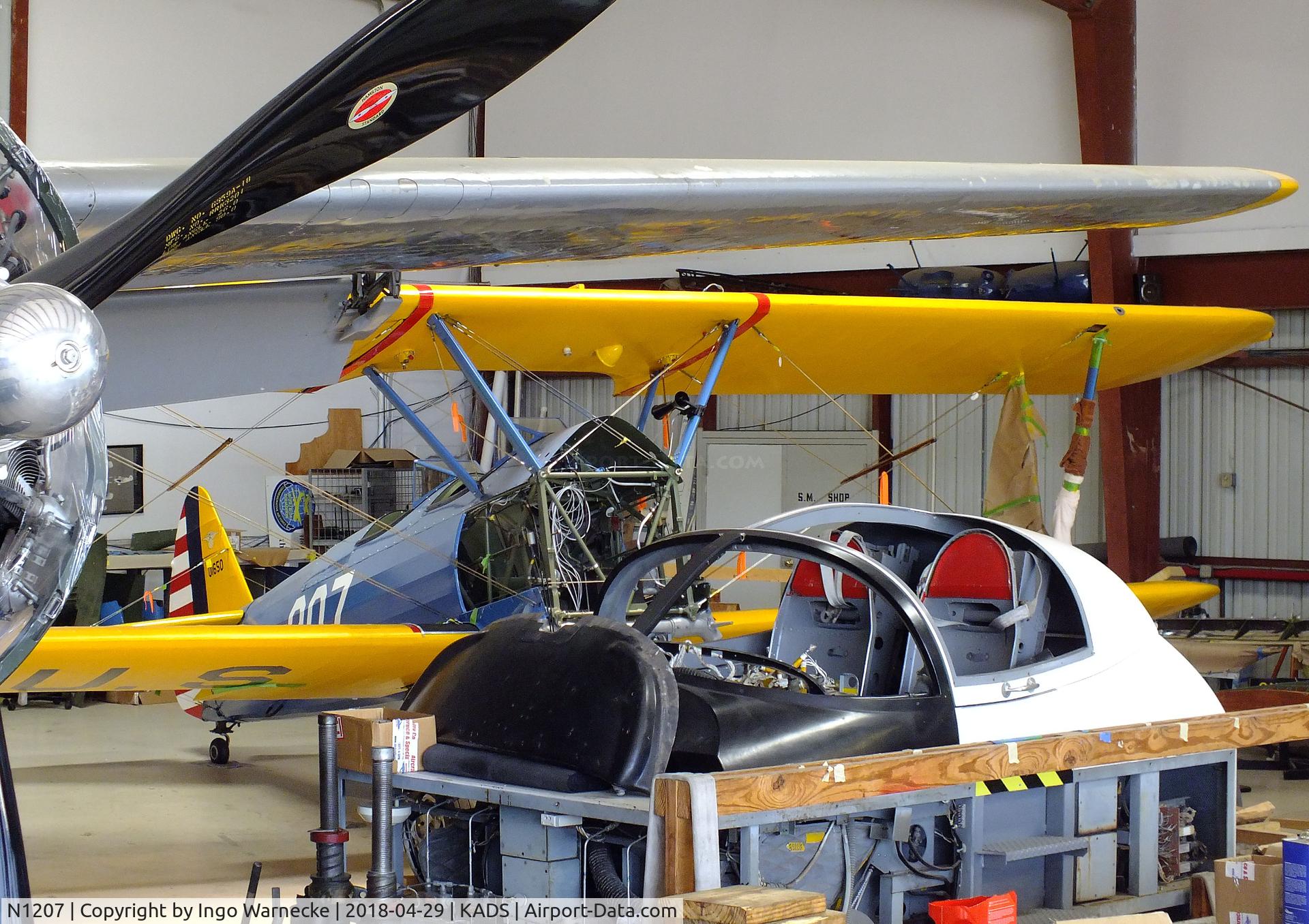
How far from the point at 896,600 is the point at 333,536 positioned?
997 centimetres

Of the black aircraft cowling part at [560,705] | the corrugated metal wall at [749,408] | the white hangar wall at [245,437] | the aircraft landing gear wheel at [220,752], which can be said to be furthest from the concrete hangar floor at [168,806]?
the corrugated metal wall at [749,408]

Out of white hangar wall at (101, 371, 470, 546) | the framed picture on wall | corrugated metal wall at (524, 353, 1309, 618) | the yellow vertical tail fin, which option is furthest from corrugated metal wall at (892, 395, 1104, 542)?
the framed picture on wall

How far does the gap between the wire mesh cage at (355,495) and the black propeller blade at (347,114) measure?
11.0m

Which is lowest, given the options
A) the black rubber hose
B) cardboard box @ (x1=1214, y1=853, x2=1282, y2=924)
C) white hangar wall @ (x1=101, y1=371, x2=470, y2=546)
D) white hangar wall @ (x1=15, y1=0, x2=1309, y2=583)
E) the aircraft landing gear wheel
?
the aircraft landing gear wheel

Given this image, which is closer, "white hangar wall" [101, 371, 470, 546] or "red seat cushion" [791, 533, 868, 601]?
"red seat cushion" [791, 533, 868, 601]

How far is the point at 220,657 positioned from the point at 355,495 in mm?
7584

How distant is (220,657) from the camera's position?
5.39 meters

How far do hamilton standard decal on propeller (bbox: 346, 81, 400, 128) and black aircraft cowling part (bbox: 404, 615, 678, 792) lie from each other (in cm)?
156

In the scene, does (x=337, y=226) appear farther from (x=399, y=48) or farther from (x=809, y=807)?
(x=809, y=807)

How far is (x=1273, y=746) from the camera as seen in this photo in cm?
771

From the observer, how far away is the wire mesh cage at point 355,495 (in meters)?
12.6

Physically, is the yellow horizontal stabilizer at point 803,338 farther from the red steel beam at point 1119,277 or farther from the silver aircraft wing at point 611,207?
the silver aircraft wing at point 611,207

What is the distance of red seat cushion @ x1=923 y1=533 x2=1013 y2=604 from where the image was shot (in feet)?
13.3

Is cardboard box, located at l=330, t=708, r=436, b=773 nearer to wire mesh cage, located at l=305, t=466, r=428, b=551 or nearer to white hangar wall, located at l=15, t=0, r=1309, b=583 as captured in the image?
wire mesh cage, located at l=305, t=466, r=428, b=551
